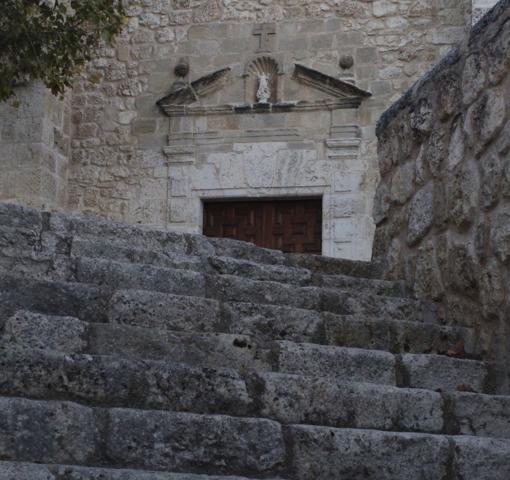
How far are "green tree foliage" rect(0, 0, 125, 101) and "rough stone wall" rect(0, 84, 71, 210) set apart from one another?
5.18ft

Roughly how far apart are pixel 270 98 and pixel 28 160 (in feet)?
8.34

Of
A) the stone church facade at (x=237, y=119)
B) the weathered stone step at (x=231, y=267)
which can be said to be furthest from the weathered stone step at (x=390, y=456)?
the stone church facade at (x=237, y=119)

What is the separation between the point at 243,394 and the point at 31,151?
8.38m

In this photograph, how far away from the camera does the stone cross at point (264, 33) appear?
11648 mm

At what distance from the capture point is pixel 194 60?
465 inches

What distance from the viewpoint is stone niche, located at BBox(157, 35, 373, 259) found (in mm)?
11203

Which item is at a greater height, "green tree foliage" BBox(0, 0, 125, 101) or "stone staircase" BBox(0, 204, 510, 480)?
"green tree foliage" BBox(0, 0, 125, 101)

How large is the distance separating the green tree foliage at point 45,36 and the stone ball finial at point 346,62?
2.78m

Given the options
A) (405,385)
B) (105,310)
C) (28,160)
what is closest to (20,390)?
(105,310)

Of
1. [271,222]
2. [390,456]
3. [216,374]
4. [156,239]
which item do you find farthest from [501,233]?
[271,222]

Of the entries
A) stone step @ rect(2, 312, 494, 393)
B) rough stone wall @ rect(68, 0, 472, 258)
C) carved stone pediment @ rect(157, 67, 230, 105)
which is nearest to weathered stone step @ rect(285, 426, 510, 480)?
stone step @ rect(2, 312, 494, 393)

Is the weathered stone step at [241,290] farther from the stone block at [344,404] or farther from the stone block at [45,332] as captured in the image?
the stone block at [344,404]

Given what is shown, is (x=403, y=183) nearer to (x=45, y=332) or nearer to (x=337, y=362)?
(x=337, y=362)

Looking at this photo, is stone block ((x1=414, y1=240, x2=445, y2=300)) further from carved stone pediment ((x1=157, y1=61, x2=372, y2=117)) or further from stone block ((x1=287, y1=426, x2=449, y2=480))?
carved stone pediment ((x1=157, y1=61, x2=372, y2=117))
